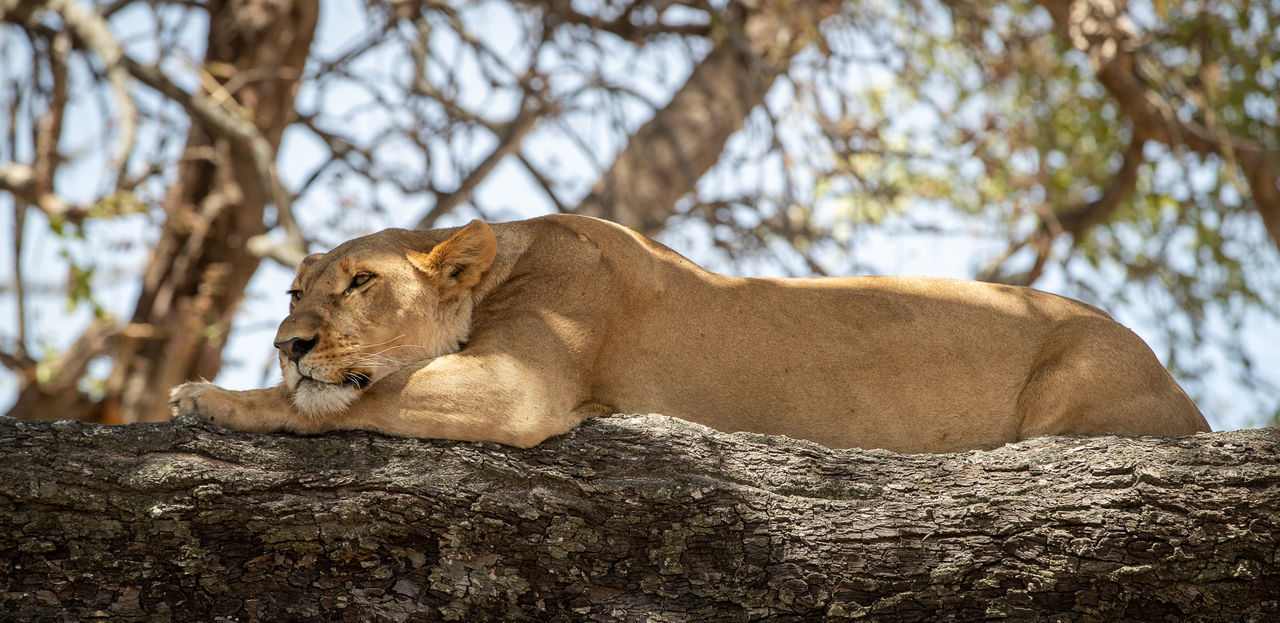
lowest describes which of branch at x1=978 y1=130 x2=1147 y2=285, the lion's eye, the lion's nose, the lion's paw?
the lion's paw

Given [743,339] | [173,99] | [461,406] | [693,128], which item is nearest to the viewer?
[461,406]

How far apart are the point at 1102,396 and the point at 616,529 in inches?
75.4

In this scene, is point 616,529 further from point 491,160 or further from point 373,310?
point 491,160

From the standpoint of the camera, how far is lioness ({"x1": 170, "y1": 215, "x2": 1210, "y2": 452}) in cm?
374

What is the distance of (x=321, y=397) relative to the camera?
3.28m

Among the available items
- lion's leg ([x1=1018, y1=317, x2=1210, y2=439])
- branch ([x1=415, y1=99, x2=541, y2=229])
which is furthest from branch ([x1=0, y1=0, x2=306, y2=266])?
lion's leg ([x1=1018, y1=317, x2=1210, y2=439])

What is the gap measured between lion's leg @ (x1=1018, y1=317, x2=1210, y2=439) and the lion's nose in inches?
98.6

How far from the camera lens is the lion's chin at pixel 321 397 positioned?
3.26m

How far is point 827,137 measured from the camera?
8.30 metres

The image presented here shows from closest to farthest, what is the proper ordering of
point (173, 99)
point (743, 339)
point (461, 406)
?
point (461, 406) → point (743, 339) → point (173, 99)

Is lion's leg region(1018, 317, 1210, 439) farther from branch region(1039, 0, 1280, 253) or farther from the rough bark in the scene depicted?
branch region(1039, 0, 1280, 253)

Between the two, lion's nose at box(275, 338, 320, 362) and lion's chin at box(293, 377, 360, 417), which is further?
lion's nose at box(275, 338, 320, 362)

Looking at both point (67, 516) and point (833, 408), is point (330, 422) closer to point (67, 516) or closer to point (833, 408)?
point (67, 516)

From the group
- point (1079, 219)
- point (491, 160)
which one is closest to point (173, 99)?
point (491, 160)
